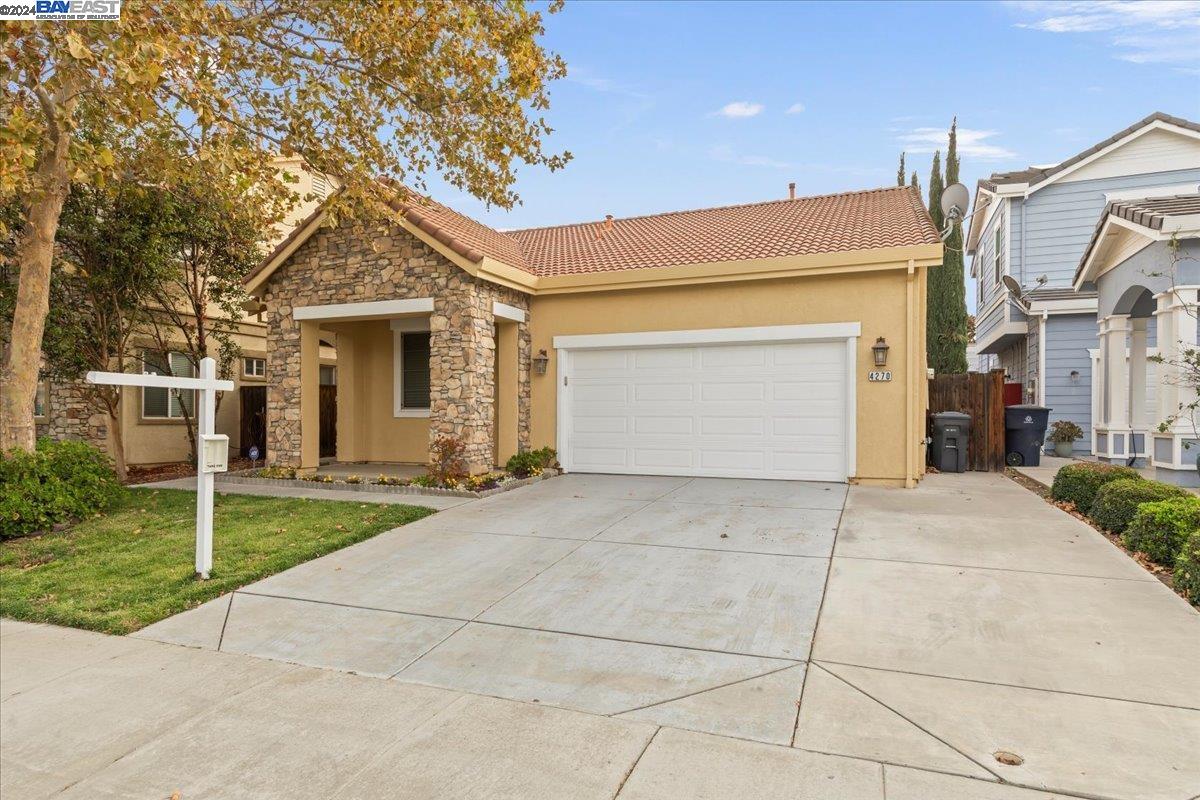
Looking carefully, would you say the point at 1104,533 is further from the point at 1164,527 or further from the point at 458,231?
the point at 458,231

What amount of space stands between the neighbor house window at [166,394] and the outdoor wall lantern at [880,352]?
13.2 metres

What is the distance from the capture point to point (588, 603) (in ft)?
15.6

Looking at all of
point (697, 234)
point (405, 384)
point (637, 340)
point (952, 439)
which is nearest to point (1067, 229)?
point (952, 439)

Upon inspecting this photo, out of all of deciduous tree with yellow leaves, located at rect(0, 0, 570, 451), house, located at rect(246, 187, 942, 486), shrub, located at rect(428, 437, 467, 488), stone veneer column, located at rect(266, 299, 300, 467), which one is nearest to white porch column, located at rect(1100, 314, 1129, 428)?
house, located at rect(246, 187, 942, 486)

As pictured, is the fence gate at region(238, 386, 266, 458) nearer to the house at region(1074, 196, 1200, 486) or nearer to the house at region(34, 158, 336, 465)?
the house at region(34, 158, 336, 465)

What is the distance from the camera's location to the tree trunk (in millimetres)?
7762

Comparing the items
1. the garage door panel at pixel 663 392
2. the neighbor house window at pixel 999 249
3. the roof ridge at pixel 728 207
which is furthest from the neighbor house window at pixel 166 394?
the neighbor house window at pixel 999 249

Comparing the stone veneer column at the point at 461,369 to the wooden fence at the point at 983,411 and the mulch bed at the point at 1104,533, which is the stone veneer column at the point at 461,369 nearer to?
the mulch bed at the point at 1104,533

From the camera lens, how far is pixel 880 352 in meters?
9.52

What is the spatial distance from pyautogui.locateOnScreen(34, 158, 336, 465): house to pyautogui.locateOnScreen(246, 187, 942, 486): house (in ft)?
8.28

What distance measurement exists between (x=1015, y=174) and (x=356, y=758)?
1885 centimetres

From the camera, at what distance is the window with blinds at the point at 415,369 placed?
1233 centimetres

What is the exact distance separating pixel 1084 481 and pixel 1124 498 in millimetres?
1443

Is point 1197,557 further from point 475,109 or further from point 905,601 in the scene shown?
point 475,109
